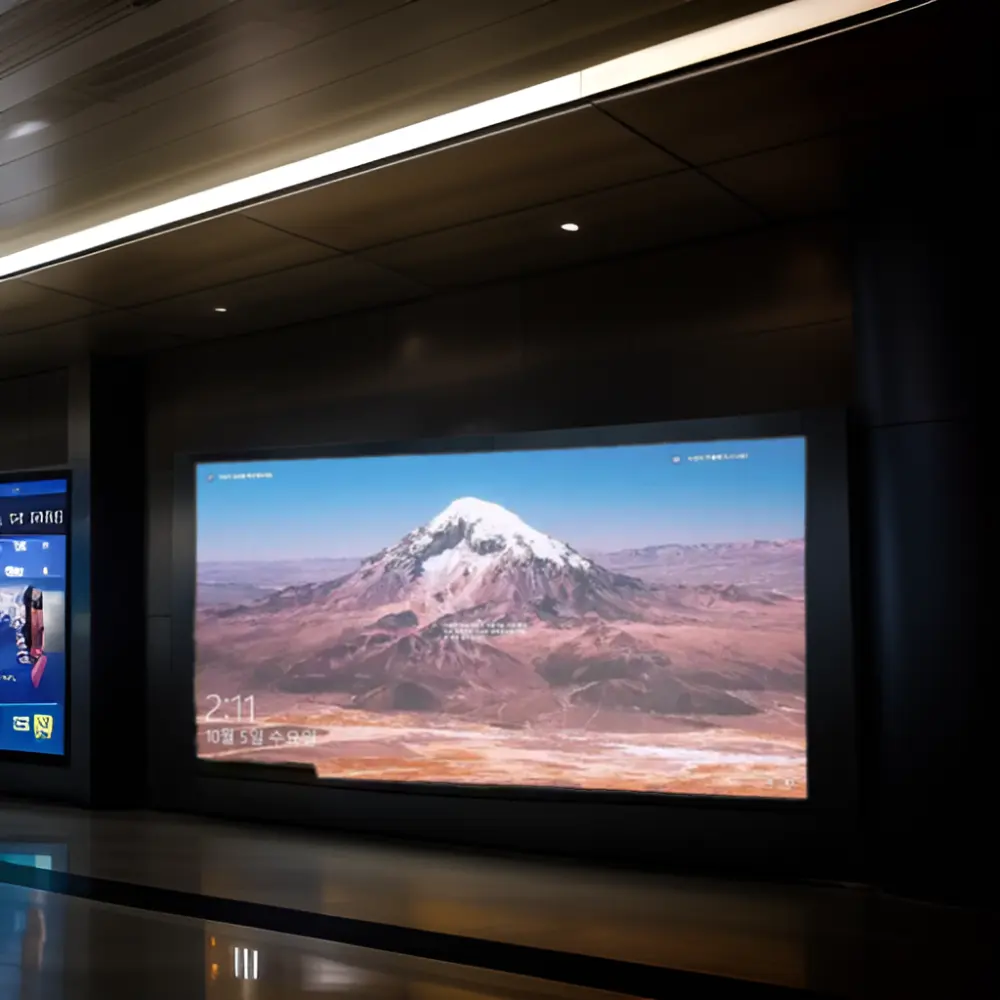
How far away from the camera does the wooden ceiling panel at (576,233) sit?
5.42 meters

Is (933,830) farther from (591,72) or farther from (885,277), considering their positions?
(591,72)

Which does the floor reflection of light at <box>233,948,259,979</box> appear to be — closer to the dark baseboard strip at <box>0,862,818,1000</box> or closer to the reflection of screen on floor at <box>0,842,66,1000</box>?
the dark baseboard strip at <box>0,862,818,1000</box>

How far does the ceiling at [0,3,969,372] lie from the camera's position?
4.29 metres

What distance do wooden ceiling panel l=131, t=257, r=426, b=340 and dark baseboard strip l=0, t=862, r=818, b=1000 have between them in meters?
3.19

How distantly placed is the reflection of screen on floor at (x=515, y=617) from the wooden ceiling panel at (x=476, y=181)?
1.44 metres

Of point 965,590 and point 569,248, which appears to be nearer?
point 965,590

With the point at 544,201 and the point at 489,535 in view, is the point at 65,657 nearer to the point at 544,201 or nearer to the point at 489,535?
the point at 489,535

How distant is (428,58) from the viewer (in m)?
4.43

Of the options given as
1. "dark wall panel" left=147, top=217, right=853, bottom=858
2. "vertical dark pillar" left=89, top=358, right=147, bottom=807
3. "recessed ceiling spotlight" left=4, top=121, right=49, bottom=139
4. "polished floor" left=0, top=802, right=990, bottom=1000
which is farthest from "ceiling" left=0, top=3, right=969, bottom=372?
"polished floor" left=0, top=802, right=990, bottom=1000

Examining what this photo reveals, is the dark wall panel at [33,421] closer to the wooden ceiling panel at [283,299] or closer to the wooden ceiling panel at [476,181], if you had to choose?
the wooden ceiling panel at [283,299]

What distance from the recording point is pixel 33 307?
23.8 ft

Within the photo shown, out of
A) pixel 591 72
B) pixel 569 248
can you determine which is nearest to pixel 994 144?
pixel 591 72

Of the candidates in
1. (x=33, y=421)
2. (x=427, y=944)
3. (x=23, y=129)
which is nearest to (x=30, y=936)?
(x=427, y=944)

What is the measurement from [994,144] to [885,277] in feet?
2.25
